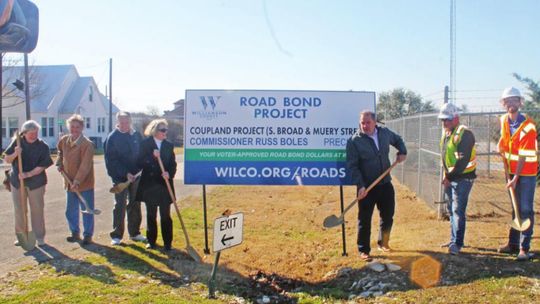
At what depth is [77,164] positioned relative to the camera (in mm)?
7152

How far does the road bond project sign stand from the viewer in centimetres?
684

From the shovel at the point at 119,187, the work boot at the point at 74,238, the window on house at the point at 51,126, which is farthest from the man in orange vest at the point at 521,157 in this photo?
the window on house at the point at 51,126

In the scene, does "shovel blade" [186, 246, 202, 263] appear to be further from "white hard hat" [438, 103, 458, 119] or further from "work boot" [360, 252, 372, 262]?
"white hard hat" [438, 103, 458, 119]

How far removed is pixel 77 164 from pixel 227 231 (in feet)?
9.71

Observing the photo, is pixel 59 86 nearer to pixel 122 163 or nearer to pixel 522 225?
pixel 122 163

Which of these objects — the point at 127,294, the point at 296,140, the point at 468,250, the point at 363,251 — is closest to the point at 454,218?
the point at 468,250

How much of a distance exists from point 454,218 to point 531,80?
1058 cm

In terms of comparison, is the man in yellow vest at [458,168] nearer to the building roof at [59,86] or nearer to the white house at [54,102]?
the white house at [54,102]

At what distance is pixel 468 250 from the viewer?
20.7 ft

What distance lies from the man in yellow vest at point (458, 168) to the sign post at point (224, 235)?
2.64m

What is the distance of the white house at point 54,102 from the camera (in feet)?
111

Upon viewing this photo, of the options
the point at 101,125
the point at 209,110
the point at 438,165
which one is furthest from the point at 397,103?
the point at 101,125

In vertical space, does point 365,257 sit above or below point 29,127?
below

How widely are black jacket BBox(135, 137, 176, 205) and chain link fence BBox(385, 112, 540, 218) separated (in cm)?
396
